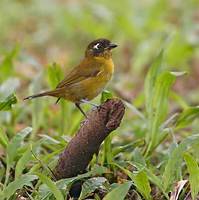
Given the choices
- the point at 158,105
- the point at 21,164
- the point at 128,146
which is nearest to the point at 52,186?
the point at 21,164

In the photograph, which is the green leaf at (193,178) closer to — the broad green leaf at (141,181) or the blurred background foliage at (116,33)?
the broad green leaf at (141,181)

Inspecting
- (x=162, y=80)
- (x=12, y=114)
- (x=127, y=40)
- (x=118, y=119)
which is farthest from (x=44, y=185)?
(x=127, y=40)

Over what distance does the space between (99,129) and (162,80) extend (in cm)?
115

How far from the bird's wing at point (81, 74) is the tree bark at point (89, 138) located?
30.8 inches

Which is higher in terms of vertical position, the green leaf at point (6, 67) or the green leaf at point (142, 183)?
the green leaf at point (6, 67)

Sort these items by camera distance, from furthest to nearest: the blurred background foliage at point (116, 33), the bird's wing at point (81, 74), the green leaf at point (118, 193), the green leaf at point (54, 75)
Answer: the blurred background foliage at point (116, 33)
the green leaf at point (54, 75)
the bird's wing at point (81, 74)
the green leaf at point (118, 193)

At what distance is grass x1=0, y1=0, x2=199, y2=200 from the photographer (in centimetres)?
484

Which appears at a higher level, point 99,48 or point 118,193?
point 99,48

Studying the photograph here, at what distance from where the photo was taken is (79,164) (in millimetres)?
4785

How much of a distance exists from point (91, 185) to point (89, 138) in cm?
32

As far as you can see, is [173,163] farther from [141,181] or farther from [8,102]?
[8,102]

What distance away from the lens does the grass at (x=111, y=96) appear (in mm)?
4844

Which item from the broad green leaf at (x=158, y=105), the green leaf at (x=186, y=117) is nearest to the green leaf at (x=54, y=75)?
the broad green leaf at (x=158, y=105)

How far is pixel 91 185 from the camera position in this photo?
4.74 metres
